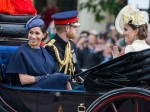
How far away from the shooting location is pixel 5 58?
25.3 feet

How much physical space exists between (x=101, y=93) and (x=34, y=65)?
2.79 feet

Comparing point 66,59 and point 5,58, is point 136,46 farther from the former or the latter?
point 5,58

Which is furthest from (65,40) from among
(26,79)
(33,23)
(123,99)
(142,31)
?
(123,99)

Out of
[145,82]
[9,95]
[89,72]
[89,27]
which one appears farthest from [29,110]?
[89,27]

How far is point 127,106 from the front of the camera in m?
6.93

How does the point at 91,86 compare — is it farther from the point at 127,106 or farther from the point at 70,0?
the point at 70,0

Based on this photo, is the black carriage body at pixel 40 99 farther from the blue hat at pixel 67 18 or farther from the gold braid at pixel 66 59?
the blue hat at pixel 67 18

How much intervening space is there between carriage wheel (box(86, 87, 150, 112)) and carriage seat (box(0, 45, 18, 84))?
122 cm

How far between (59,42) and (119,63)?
1416mm

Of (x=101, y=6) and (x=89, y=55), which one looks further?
(x=101, y=6)

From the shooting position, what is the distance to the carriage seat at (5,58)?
7.54 meters

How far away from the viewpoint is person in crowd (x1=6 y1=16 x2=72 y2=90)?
24.2 ft

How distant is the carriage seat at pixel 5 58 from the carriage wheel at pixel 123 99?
3.99ft

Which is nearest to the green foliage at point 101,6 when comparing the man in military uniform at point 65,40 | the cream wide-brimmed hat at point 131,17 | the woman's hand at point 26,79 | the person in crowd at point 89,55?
the person in crowd at point 89,55
